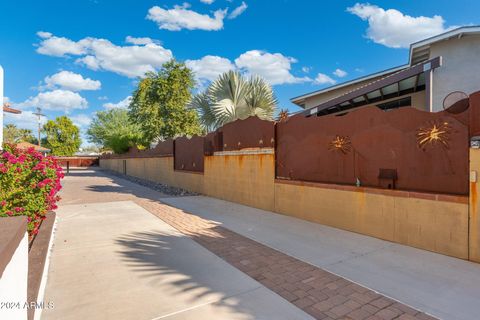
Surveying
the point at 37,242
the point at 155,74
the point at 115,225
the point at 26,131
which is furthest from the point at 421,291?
the point at 26,131

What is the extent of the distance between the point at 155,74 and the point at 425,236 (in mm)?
18005

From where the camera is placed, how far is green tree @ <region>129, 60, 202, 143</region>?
1788 centimetres

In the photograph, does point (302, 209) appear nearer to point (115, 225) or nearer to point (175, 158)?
point (115, 225)

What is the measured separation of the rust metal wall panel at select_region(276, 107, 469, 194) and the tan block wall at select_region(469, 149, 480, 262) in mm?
119

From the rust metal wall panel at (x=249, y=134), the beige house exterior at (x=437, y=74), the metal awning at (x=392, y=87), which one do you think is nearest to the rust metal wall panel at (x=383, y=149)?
the rust metal wall panel at (x=249, y=134)

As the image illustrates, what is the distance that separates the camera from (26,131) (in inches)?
1964

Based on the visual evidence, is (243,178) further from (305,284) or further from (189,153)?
(305,284)

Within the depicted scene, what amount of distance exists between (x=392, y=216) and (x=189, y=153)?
31.2 feet

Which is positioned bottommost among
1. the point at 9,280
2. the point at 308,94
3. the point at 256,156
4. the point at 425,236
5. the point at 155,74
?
the point at 425,236

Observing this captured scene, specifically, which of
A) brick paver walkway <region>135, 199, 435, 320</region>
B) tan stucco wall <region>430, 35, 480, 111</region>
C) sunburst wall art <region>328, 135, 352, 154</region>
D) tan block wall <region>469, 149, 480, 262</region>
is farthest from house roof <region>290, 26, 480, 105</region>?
brick paver walkway <region>135, 199, 435, 320</region>

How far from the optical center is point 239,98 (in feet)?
45.0

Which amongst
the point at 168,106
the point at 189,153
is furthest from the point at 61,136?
the point at 189,153

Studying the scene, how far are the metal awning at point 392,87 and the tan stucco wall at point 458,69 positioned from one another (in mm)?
432

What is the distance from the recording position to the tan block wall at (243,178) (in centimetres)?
784
